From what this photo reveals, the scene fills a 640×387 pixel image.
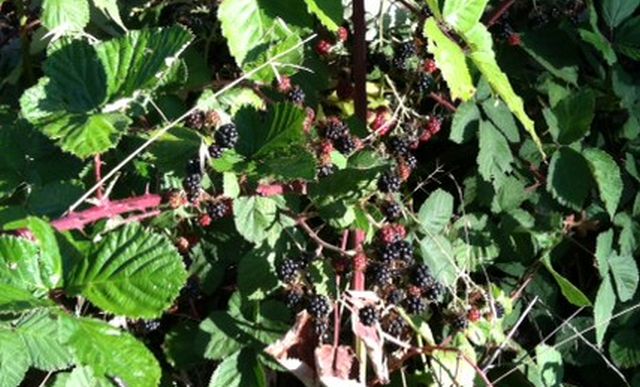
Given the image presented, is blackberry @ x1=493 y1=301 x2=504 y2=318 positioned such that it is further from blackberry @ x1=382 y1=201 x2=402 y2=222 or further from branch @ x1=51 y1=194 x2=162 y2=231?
branch @ x1=51 y1=194 x2=162 y2=231

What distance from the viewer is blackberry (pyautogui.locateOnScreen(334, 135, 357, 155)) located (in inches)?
59.5

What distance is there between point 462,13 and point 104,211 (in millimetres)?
549

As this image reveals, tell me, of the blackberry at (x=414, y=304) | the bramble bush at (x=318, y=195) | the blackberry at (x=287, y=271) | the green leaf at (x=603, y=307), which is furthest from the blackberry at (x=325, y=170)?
the green leaf at (x=603, y=307)

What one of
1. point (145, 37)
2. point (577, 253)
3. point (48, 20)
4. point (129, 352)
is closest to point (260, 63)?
point (145, 37)

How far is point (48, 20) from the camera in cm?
151

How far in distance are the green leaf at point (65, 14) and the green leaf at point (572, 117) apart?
0.79 m

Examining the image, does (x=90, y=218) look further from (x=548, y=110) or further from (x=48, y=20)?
(x=548, y=110)

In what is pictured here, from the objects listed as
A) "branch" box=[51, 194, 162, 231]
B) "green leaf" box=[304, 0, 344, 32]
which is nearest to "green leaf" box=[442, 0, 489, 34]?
"green leaf" box=[304, 0, 344, 32]

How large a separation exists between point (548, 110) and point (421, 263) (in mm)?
401

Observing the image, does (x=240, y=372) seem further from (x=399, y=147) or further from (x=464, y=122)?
(x=464, y=122)

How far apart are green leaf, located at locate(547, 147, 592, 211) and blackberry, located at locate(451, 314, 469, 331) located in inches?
12.0

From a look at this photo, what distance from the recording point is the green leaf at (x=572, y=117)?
1.76 m

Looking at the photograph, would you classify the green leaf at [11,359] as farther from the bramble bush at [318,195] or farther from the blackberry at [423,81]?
the blackberry at [423,81]

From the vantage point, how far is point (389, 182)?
154 centimetres
